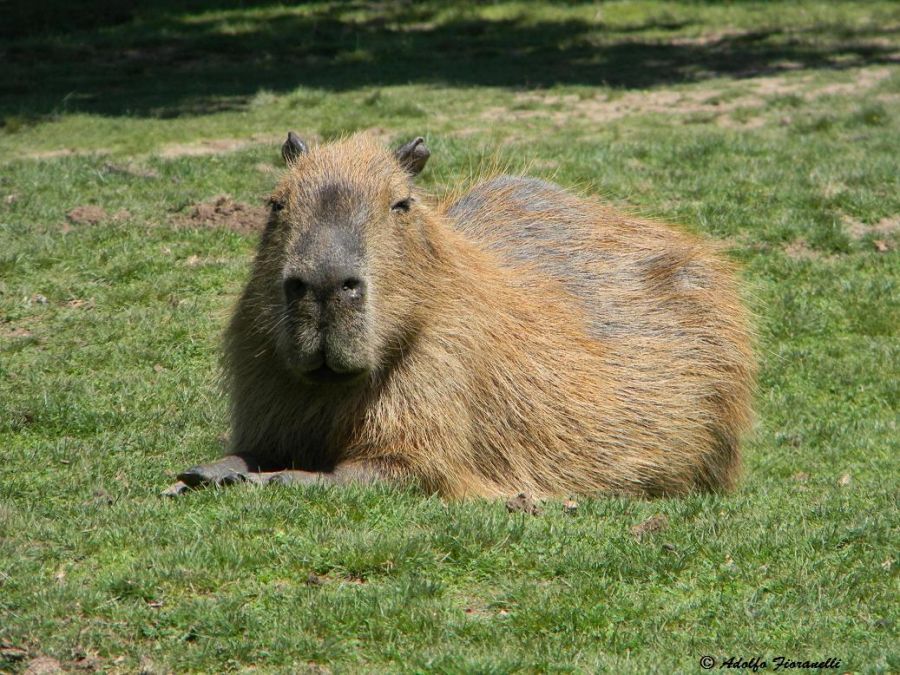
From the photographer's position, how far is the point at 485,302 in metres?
5.25

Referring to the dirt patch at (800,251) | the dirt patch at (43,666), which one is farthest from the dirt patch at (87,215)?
the dirt patch at (43,666)

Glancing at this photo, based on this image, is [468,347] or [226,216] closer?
[468,347]

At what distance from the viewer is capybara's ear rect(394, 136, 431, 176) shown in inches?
209

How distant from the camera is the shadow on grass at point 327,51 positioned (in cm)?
1509

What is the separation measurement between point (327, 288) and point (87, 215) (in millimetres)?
4985

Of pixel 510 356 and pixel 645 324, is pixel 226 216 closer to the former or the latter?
pixel 645 324

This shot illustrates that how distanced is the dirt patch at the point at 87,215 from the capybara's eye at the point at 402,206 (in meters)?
4.43

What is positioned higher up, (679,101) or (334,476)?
(679,101)

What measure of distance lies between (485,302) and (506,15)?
653 inches

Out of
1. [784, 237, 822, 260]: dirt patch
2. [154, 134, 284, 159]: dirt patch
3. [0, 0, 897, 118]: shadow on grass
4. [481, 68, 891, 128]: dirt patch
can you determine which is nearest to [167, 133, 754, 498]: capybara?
[784, 237, 822, 260]: dirt patch

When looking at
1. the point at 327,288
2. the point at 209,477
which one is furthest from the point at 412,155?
the point at 209,477

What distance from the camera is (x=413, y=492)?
485cm

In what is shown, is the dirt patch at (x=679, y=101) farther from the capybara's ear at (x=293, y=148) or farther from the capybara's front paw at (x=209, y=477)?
the capybara's front paw at (x=209, y=477)

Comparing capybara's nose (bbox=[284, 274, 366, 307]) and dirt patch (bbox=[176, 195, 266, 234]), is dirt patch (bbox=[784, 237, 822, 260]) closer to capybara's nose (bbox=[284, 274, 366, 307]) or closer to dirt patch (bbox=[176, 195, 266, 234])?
dirt patch (bbox=[176, 195, 266, 234])
